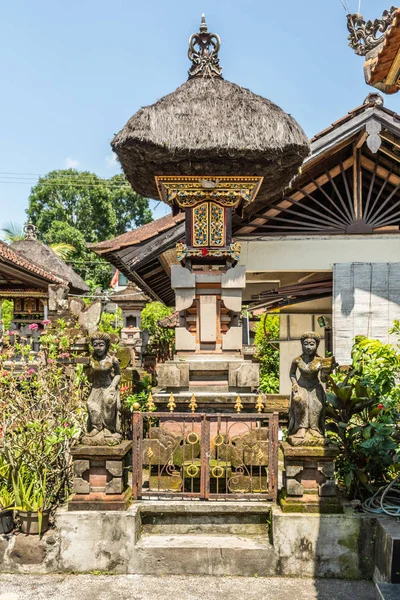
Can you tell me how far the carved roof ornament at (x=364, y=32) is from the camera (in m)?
4.47

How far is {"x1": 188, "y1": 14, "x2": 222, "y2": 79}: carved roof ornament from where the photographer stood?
6.84 meters

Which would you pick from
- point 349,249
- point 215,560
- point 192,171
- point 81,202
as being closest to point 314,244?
point 349,249

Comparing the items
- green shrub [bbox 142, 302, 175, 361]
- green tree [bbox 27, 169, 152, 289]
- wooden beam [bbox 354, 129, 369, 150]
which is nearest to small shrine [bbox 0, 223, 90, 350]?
green shrub [bbox 142, 302, 175, 361]

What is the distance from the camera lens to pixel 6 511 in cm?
499

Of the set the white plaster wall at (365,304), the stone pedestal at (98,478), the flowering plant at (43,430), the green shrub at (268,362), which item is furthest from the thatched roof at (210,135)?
the green shrub at (268,362)

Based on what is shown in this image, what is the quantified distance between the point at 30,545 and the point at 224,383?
2.70 meters

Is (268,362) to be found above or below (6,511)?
above

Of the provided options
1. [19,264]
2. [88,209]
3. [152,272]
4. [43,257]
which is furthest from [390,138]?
[88,209]

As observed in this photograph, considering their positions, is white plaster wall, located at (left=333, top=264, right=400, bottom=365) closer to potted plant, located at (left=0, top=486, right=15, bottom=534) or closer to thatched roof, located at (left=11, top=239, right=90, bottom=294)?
potted plant, located at (left=0, top=486, right=15, bottom=534)

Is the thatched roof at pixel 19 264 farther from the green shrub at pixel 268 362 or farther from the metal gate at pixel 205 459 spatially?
the metal gate at pixel 205 459

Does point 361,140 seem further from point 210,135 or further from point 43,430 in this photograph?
point 43,430

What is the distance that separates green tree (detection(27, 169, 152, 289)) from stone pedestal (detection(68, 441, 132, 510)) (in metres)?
38.3

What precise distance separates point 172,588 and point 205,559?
39 cm

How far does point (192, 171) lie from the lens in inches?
262
